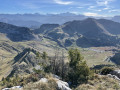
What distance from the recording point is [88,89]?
30922mm

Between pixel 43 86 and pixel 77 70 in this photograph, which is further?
pixel 77 70

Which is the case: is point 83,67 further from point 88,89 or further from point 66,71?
point 88,89

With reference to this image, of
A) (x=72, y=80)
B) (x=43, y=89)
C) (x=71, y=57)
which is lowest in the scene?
(x=72, y=80)

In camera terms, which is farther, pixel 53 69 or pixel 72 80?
pixel 53 69

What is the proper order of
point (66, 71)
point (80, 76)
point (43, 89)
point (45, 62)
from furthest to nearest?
point (45, 62) → point (66, 71) → point (80, 76) → point (43, 89)

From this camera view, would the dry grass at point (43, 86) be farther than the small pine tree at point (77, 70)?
No

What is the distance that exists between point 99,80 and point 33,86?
1923 cm

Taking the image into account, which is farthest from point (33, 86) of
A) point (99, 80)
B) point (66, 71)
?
point (99, 80)

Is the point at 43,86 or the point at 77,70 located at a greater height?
the point at 43,86

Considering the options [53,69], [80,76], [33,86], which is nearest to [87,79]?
[80,76]

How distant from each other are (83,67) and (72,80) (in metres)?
4.81

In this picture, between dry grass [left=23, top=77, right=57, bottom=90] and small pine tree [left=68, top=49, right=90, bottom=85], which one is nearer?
dry grass [left=23, top=77, right=57, bottom=90]

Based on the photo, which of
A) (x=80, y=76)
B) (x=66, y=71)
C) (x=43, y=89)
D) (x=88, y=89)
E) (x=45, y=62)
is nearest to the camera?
(x=43, y=89)

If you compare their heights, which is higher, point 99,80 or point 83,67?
point 83,67
